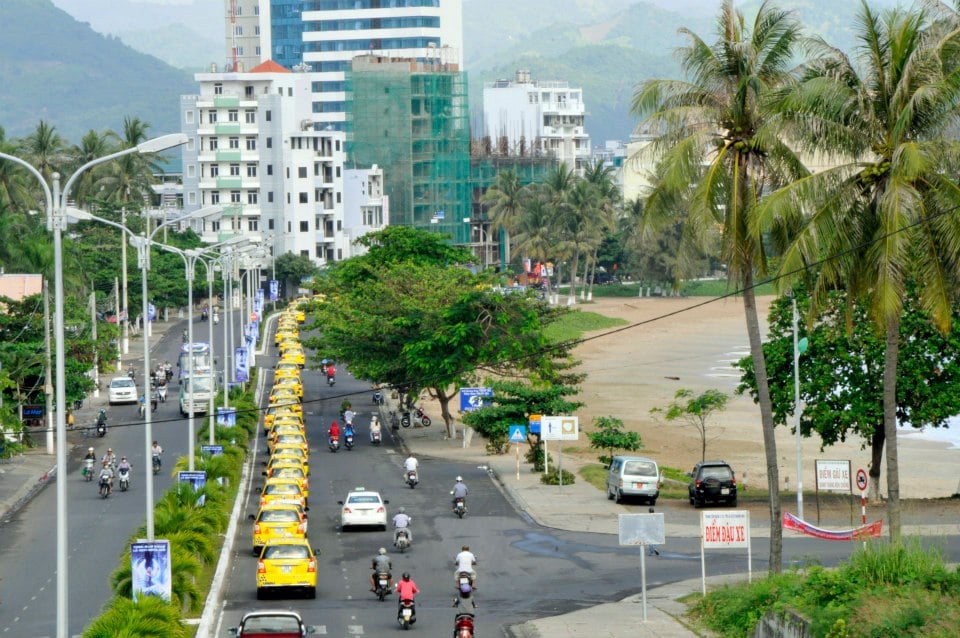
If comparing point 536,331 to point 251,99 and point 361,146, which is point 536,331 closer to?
point 251,99

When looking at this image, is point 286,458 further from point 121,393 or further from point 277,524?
point 121,393

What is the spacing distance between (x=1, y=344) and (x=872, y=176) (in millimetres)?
38341

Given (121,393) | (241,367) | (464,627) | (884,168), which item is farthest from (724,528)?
(121,393)

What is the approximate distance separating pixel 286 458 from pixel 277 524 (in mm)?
12832

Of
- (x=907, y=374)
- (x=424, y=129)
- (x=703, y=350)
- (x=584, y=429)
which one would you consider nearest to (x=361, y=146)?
(x=424, y=129)

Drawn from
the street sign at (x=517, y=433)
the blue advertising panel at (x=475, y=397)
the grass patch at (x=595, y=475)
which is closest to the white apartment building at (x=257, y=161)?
the blue advertising panel at (x=475, y=397)

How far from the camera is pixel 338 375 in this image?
9131 cm

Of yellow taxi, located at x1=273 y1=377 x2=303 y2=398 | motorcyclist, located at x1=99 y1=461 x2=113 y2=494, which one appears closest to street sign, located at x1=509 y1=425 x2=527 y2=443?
motorcyclist, located at x1=99 y1=461 x2=113 y2=494

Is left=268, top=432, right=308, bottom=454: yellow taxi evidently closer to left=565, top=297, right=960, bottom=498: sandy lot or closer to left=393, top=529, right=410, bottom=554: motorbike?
left=565, top=297, right=960, bottom=498: sandy lot

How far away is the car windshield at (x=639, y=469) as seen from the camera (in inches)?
1799

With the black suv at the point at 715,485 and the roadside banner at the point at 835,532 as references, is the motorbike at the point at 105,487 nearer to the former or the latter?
the black suv at the point at 715,485

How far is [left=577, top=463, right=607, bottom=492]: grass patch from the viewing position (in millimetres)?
51303

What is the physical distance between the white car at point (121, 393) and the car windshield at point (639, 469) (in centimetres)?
Answer: 3667

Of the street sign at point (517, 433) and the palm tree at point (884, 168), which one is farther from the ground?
the palm tree at point (884, 168)
